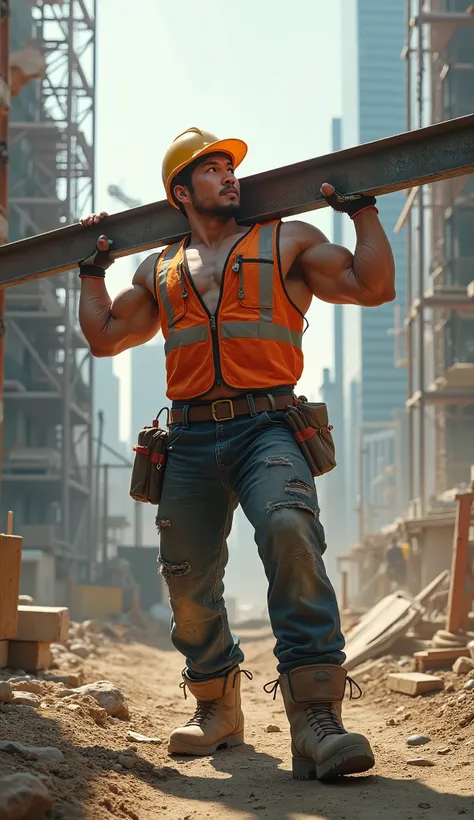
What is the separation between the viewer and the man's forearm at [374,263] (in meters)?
4.44

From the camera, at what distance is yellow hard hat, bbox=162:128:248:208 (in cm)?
497

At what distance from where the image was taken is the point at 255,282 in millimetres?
4609

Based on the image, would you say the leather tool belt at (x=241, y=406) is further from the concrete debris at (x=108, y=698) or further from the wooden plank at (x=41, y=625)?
the wooden plank at (x=41, y=625)

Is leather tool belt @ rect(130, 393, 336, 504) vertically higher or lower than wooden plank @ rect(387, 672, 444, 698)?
higher

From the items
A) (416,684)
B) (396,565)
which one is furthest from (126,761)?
(396,565)

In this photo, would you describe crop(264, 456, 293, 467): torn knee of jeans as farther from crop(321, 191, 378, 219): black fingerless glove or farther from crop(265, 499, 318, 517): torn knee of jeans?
crop(321, 191, 378, 219): black fingerless glove

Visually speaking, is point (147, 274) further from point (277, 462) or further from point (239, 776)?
point (239, 776)

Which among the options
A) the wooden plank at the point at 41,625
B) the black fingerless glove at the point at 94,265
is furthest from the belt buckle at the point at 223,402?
the wooden plank at the point at 41,625

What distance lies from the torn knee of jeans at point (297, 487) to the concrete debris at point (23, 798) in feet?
5.09

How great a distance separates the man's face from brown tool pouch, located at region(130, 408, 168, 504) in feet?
3.23

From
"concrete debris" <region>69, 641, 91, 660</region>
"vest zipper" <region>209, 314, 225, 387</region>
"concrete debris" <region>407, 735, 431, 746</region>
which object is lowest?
"concrete debris" <region>69, 641, 91, 660</region>

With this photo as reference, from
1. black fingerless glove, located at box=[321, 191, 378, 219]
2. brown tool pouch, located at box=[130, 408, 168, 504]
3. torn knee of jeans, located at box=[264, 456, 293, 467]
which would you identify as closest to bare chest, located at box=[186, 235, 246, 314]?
black fingerless glove, located at box=[321, 191, 378, 219]

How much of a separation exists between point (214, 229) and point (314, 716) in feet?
7.44

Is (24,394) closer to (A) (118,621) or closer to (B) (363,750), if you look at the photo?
(A) (118,621)
